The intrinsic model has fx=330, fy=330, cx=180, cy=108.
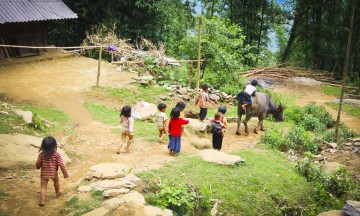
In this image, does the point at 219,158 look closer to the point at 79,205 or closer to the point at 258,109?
the point at 79,205

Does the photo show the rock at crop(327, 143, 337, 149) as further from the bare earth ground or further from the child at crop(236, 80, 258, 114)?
the child at crop(236, 80, 258, 114)

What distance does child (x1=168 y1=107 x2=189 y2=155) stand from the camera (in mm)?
7177

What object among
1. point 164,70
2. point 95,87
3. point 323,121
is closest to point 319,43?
point 323,121

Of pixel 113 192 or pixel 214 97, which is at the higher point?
pixel 214 97

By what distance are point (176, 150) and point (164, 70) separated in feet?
27.4

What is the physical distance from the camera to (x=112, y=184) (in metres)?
A: 5.56

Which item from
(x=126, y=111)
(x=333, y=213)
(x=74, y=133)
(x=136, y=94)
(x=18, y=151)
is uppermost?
(x=126, y=111)

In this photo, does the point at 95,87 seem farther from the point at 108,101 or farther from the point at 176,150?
the point at 176,150

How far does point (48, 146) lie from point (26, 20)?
38.6 ft

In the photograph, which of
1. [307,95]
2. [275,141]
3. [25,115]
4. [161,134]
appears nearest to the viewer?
[161,134]

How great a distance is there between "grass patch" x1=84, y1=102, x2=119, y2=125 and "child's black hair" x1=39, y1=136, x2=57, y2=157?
484cm

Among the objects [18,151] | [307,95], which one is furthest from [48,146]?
[307,95]

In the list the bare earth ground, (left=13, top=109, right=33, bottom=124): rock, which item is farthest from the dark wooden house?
(left=13, top=109, right=33, bottom=124): rock

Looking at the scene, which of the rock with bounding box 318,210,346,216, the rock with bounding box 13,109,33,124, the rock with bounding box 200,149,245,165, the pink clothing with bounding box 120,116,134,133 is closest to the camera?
the rock with bounding box 318,210,346,216
